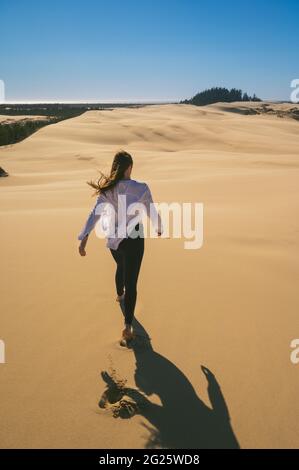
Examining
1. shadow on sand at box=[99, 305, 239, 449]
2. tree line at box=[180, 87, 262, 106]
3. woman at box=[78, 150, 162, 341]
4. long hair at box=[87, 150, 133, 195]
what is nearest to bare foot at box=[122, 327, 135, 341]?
woman at box=[78, 150, 162, 341]

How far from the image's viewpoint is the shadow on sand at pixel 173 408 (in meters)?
2.31

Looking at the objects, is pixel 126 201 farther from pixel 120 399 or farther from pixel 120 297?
pixel 120 399

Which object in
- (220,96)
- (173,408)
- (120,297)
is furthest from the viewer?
(220,96)

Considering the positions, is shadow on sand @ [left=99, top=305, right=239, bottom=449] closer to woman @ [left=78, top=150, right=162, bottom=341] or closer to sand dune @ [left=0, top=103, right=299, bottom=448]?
sand dune @ [left=0, top=103, right=299, bottom=448]

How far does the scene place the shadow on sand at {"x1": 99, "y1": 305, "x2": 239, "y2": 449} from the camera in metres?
2.31

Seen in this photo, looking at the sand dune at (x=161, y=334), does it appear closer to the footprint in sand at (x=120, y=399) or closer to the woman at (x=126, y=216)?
the footprint in sand at (x=120, y=399)

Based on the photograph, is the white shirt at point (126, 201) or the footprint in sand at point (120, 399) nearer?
the footprint in sand at point (120, 399)

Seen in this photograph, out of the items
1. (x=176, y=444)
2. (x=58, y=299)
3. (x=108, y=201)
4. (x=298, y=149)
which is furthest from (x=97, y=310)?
(x=298, y=149)

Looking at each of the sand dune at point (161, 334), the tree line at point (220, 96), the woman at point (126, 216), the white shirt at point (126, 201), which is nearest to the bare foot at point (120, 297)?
the sand dune at point (161, 334)

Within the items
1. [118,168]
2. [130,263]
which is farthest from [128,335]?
[118,168]

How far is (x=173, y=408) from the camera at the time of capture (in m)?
2.55

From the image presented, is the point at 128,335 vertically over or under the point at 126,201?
under

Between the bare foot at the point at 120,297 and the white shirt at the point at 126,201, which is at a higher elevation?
the white shirt at the point at 126,201

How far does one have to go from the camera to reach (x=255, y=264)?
4742 mm
